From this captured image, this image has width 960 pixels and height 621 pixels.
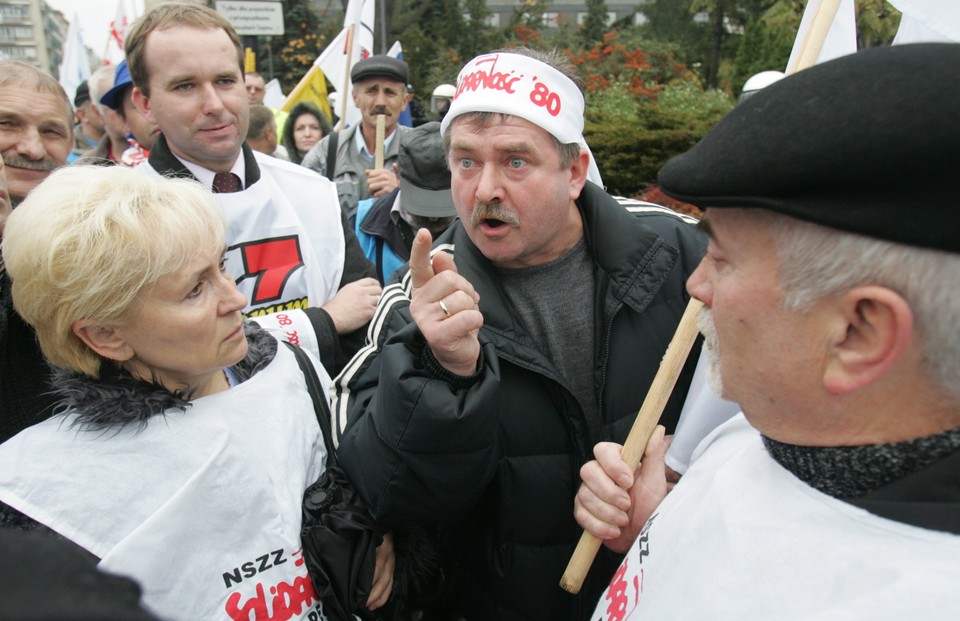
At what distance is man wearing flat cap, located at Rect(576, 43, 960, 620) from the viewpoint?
2.86ft

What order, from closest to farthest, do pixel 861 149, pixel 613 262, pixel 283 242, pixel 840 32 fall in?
pixel 861 149 → pixel 840 32 → pixel 613 262 → pixel 283 242

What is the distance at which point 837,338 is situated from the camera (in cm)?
98

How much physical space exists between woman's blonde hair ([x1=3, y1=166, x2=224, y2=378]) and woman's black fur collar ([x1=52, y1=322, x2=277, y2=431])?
32 mm

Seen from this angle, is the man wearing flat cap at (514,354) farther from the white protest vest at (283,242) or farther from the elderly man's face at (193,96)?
the elderly man's face at (193,96)

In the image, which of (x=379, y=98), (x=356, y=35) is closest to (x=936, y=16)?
(x=379, y=98)

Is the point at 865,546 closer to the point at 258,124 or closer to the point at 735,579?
the point at 735,579

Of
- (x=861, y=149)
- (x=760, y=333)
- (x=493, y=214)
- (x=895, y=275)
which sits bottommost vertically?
(x=493, y=214)

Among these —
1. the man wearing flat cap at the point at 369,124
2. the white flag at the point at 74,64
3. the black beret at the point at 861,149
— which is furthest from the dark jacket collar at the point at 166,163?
the white flag at the point at 74,64

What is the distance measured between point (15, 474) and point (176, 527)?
0.32 meters

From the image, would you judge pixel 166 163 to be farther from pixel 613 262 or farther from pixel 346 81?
pixel 346 81

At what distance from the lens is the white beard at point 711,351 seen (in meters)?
1.24

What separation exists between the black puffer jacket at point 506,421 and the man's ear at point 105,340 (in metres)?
0.54

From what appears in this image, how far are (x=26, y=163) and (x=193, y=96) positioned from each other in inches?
24.7

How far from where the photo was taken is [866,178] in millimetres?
885
